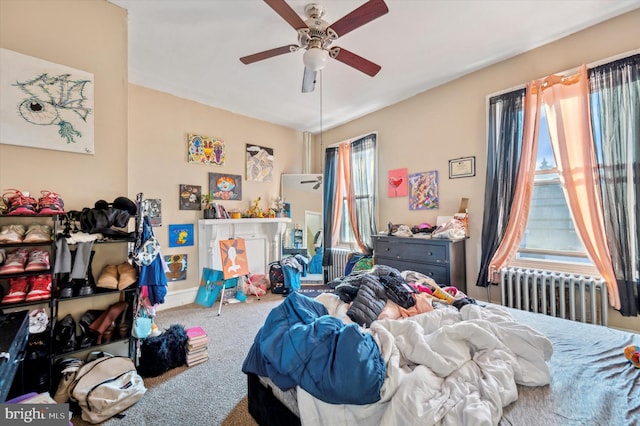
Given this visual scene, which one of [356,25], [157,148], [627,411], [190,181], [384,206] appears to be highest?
[356,25]

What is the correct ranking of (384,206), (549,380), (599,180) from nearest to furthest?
(549,380) → (599,180) → (384,206)

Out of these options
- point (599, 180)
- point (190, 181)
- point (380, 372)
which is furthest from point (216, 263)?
point (599, 180)

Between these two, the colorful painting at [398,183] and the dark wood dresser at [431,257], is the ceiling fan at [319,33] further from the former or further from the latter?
the dark wood dresser at [431,257]

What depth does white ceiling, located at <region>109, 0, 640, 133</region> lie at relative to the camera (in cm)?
207

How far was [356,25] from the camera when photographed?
71.4 inches

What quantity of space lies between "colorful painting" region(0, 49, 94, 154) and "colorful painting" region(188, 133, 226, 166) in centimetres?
177

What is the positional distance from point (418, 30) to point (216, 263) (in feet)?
12.0

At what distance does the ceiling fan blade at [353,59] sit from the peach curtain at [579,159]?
1648mm

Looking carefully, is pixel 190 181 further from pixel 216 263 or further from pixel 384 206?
pixel 384 206

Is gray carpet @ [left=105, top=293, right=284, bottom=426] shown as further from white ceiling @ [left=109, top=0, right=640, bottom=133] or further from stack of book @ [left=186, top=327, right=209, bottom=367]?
white ceiling @ [left=109, top=0, right=640, bottom=133]

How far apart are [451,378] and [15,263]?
7.90ft

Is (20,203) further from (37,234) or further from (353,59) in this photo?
(353,59)

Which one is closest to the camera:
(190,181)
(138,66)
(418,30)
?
(418,30)

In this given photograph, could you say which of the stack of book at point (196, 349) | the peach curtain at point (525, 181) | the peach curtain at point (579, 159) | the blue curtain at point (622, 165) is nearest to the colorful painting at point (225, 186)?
the stack of book at point (196, 349)
